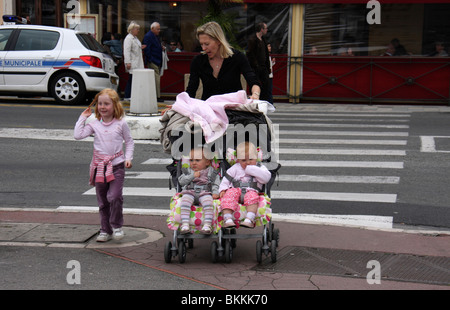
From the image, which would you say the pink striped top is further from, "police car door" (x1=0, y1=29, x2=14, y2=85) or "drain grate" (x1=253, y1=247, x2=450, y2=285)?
"police car door" (x1=0, y1=29, x2=14, y2=85)

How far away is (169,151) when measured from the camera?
21.0 feet

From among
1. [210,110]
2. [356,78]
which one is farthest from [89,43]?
[210,110]

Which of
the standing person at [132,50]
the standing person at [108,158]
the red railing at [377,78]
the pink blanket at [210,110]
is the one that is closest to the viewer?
the pink blanket at [210,110]

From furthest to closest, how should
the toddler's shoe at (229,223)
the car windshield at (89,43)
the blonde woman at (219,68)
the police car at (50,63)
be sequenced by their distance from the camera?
the car windshield at (89,43), the police car at (50,63), the blonde woman at (219,68), the toddler's shoe at (229,223)

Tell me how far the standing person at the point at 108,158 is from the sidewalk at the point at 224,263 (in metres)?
0.22

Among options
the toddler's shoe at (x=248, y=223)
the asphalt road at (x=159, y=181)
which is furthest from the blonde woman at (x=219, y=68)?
the asphalt road at (x=159, y=181)

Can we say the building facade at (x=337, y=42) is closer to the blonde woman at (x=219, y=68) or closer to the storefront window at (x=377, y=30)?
the storefront window at (x=377, y=30)

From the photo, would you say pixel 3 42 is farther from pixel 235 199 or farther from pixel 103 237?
pixel 235 199

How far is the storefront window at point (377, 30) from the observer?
1947cm

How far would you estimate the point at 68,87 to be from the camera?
17.2 m

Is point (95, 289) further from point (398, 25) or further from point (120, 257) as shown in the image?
point (398, 25)

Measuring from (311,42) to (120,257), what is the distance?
14634 mm

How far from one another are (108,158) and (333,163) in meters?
5.05

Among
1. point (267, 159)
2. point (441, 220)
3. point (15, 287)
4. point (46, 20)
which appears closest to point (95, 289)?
point (15, 287)
